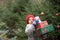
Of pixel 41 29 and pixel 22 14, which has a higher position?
pixel 22 14

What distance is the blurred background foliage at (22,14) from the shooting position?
7371mm

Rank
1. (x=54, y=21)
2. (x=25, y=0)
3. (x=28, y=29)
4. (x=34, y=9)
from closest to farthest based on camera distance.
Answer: (x=28, y=29) → (x=54, y=21) → (x=34, y=9) → (x=25, y=0)

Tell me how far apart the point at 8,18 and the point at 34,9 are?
1.97 m

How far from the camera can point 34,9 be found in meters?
8.01

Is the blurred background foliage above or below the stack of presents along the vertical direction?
above

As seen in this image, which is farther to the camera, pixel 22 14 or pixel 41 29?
pixel 22 14

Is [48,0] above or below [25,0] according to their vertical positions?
below

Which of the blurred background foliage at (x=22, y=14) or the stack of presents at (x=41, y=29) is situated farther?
the blurred background foliage at (x=22, y=14)

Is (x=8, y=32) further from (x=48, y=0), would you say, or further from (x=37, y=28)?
(x=37, y=28)

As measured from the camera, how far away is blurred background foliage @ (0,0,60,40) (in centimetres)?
737

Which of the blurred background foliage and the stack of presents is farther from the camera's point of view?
the blurred background foliage

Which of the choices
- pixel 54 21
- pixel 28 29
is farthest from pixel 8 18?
pixel 28 29

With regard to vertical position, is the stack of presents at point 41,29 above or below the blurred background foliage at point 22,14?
below

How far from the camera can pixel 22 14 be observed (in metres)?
9.27
